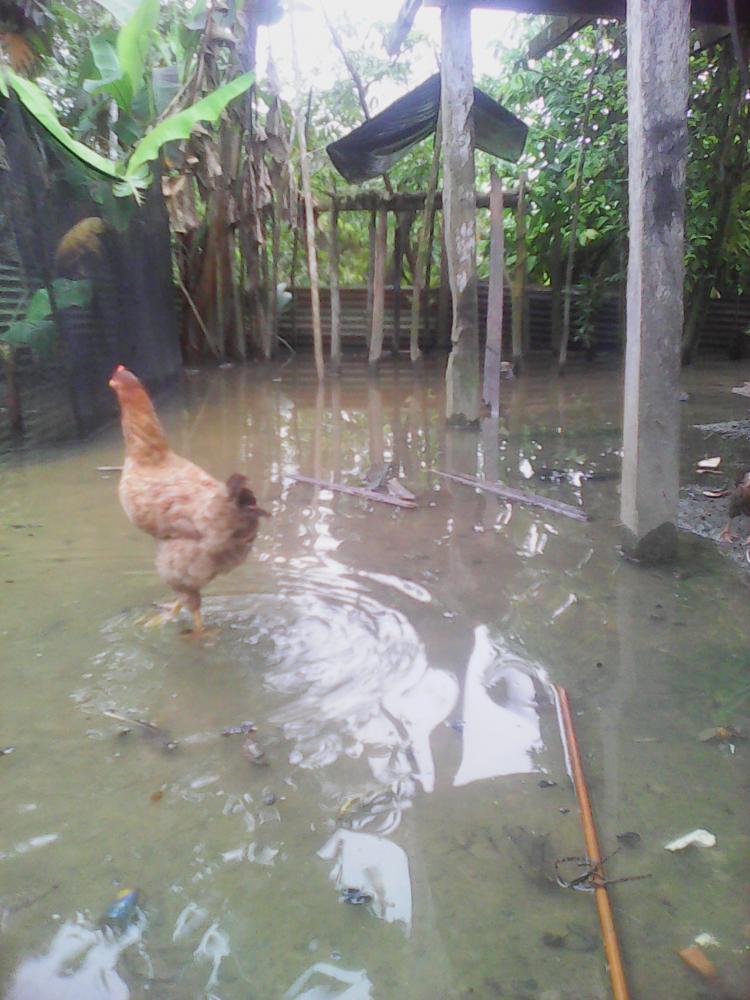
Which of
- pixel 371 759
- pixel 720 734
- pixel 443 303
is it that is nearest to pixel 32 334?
pixel 371 759

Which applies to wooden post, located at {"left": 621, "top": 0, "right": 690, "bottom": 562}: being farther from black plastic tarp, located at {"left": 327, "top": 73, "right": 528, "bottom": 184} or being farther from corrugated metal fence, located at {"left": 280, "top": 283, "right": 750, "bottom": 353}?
corrugated metal fence, located at {"left": 280, "top": 283, "right": 750, "bottom": 353}

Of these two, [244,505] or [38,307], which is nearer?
[244,505]

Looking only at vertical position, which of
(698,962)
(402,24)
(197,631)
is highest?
(402,24)

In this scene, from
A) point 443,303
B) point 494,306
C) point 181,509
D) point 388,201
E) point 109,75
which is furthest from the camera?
point 443,303

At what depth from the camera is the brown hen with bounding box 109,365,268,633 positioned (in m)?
3.11

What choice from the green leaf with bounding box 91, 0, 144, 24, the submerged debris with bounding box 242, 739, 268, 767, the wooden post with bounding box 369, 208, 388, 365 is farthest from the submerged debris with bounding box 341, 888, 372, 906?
the wooden post with bounding box 369, 208, 388, 365

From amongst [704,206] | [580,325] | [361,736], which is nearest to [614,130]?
[704,206]

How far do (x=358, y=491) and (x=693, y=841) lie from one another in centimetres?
349

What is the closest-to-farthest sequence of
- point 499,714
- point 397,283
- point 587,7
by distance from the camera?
point 499,714 < point 587,7 < point 397,283

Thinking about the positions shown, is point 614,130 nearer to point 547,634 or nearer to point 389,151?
point 389,151

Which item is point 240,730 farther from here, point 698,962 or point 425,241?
point 425,241

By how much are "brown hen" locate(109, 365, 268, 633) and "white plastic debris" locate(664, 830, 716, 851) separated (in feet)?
6.11

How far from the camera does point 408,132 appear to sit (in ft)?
27.7

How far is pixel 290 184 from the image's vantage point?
10188 millimetres
